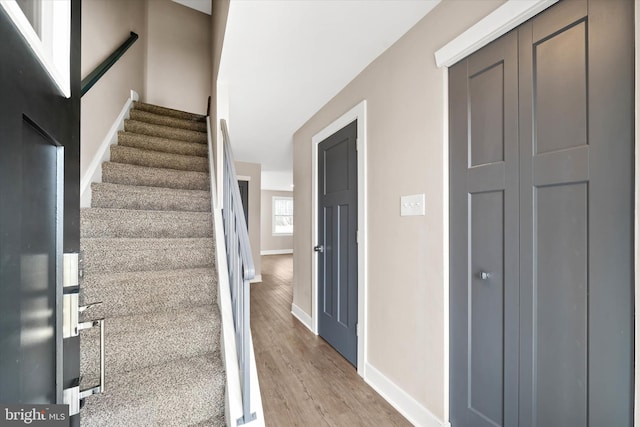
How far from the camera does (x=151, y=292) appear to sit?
1.60m

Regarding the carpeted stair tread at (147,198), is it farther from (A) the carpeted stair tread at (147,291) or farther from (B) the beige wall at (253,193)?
(B) the beige wall at (253,193)

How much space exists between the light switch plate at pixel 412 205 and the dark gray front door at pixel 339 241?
23.7 inches

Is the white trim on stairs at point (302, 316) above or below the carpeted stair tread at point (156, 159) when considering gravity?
below

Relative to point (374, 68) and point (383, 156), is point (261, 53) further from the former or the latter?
point (383, 156)

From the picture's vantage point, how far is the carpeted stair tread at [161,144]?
2588 millimetres

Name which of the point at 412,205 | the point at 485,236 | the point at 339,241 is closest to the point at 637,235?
the point at 485,236

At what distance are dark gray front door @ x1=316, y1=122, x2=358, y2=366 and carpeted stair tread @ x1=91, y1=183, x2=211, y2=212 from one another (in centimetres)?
114

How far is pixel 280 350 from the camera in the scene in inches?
95.4

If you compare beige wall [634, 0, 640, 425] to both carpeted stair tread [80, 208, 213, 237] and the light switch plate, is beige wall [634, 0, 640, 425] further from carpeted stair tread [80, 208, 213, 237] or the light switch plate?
carpeted stair tread [80, 208, 213, 237]

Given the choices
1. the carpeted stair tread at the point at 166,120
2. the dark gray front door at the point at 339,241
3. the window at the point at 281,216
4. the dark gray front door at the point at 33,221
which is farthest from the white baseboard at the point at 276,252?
the dark gray front door at the point at 33,221

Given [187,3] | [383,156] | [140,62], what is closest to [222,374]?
[383,156]

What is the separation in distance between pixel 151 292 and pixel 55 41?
4.70 feet

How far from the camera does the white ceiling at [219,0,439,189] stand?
142 cm

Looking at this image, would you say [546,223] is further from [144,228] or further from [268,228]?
[268,228]
